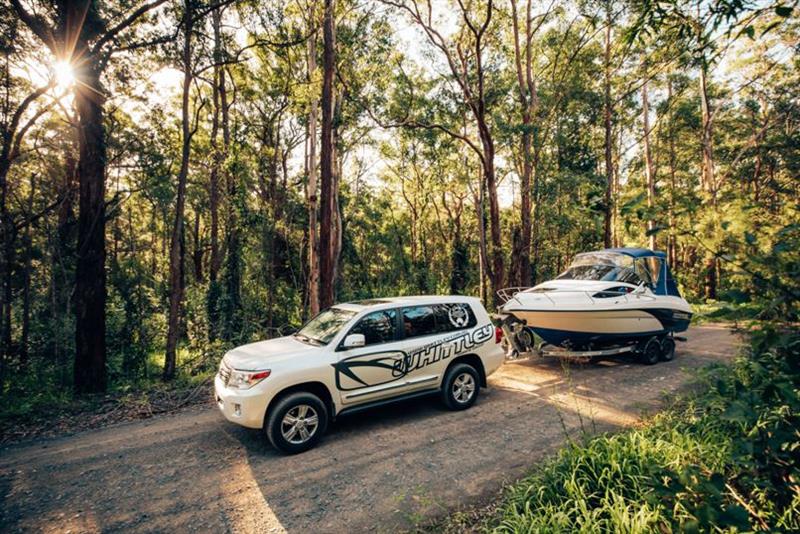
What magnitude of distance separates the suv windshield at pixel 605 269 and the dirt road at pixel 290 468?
2788 mm

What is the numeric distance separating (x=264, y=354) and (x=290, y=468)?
1547 mm

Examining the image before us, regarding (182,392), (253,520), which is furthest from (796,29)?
(182,392)

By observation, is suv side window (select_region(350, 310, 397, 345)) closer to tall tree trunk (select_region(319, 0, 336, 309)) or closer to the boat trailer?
the boat trailer

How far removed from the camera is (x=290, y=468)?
4648 mm

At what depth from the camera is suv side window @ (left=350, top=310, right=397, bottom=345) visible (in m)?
5.75

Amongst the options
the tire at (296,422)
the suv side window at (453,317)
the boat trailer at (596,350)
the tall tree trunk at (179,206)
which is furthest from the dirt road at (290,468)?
the tall tree trunk at (179,206)

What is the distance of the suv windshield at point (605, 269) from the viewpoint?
28.8 feet

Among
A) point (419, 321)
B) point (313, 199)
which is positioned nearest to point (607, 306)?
point (419, 321)

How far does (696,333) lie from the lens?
42.8 feet

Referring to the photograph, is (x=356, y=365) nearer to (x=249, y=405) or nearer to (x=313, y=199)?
(x=249, y=405)

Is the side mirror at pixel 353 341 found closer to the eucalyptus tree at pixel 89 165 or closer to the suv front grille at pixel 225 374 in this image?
the suv front grille at pixel 225 374

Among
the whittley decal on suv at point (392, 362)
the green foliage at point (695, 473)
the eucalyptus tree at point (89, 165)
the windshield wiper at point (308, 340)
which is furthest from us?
the eucalyptus tree at point (89, 165)

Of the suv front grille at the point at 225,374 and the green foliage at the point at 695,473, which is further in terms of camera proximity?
the suv front grille at the point at 225,374

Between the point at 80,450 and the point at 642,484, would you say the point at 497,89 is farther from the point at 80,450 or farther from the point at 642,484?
the point at 80,450
